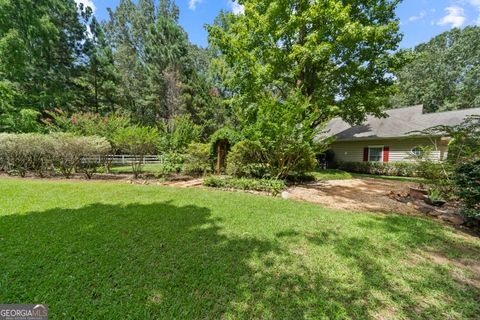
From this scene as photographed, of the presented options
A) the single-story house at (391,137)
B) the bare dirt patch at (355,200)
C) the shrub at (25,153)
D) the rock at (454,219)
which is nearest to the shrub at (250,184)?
the bare dirt patch at (355,200)

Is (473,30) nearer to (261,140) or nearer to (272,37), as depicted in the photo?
(272,37)

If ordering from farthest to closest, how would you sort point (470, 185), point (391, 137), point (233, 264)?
point (391, 137)
point (470, 185)
point (233, 264)

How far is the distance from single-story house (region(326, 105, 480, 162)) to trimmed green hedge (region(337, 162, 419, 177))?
562 millimetres

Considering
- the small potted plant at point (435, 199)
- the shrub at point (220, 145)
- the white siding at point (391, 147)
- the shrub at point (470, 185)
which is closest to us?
the shrub at point (470, 185)

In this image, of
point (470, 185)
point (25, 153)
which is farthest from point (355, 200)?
point (25, 153)

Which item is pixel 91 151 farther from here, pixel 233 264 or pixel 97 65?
pixel 97 65

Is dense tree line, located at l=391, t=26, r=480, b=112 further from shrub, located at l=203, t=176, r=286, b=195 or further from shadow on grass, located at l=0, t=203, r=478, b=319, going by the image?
shadow on grass, located at l=0, t=203, r=478, b=319

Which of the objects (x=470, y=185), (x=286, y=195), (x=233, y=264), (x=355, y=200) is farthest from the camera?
(x=286, y=195)

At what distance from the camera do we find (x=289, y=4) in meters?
10.5

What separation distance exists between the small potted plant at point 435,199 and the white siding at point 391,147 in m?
6.26

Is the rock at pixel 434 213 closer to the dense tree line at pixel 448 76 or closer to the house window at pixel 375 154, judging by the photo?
the house window at pixel 375 154

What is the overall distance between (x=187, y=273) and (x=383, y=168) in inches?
579

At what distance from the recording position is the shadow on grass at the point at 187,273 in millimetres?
1930

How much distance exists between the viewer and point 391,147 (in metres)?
13.3
